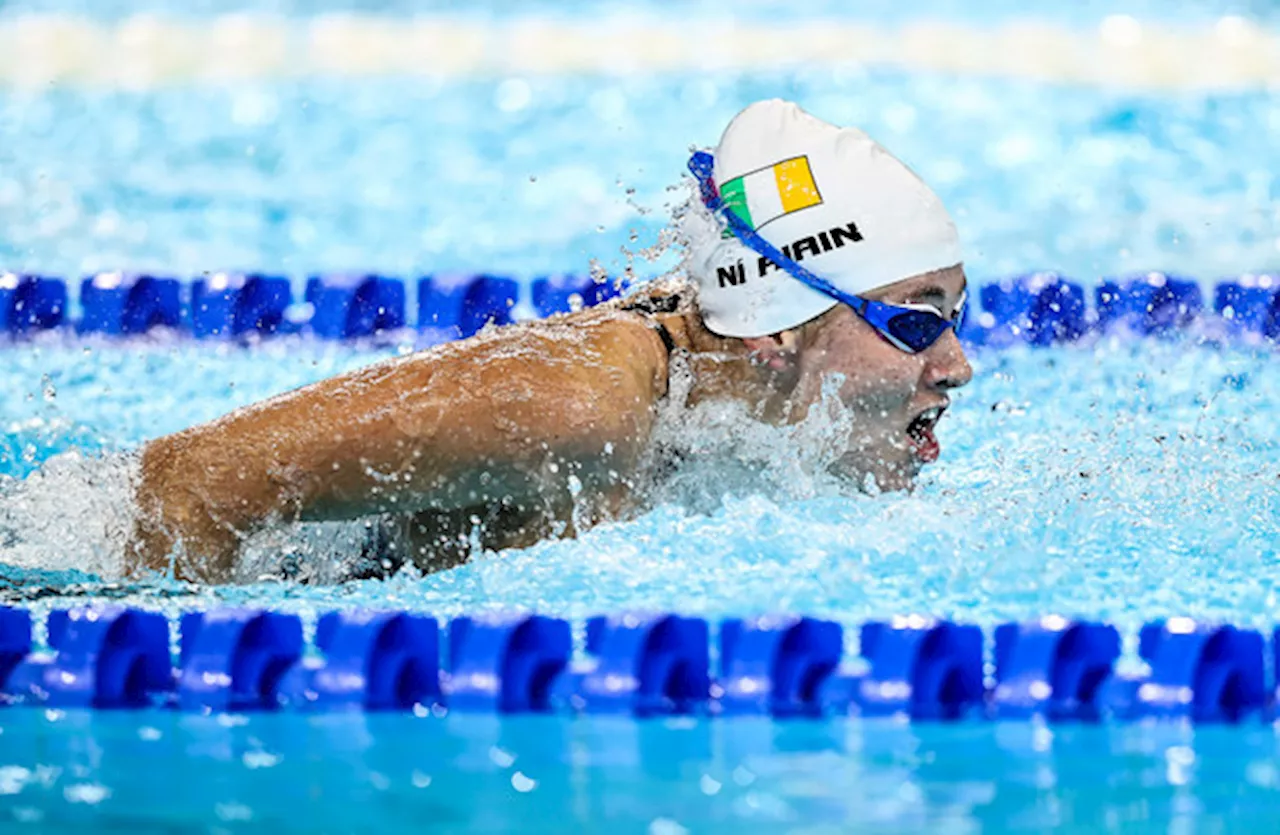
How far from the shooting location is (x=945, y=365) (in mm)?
2578

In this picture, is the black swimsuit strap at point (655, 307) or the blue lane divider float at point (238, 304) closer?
the black swimsuit strap at point (655, 307)

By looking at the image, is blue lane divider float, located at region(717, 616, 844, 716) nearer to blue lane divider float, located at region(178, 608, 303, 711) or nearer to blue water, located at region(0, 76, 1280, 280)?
blue lane divider float, located at region(178, 608, 303, 711)

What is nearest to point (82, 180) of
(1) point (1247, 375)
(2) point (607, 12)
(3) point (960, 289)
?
(2) point (607, 12)

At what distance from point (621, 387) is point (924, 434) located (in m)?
0.52

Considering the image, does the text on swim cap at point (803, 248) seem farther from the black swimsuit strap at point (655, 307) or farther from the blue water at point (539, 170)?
the blue water at point (539, 170)

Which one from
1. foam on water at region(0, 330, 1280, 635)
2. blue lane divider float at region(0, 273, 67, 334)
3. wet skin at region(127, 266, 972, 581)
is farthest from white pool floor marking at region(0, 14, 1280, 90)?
wet skin at region(127, 266, 972, 581)

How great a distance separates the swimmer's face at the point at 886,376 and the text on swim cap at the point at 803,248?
86mm

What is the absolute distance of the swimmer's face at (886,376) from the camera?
257 cm

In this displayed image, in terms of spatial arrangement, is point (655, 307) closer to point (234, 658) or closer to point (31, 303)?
point (234, 658)

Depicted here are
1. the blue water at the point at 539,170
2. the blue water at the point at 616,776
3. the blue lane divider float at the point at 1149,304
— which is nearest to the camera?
the blue water at the point at 616,776

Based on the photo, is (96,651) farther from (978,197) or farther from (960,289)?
(978,197)

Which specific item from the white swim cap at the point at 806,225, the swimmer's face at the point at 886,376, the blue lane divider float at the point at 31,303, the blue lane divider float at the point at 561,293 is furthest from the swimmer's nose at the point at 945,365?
the blue lane divider float at the point at 31,303

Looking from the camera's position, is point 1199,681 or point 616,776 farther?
point 1199,681

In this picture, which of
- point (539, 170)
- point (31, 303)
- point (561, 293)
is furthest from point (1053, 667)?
point (539, 170)
